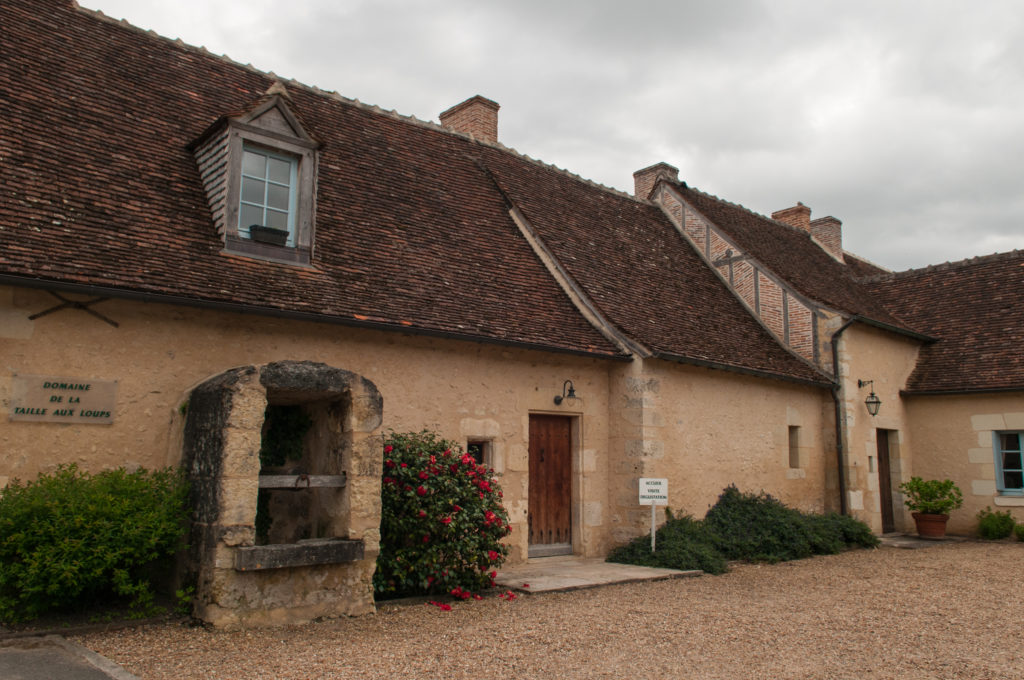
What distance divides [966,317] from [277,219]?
43.3 ft

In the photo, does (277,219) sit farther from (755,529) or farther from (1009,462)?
(1009,462)

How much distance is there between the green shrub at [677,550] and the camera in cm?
918

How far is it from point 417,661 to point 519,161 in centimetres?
1014

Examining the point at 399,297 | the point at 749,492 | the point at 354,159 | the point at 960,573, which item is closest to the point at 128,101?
the point at 354,159

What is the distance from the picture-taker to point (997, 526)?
13125 millimetres

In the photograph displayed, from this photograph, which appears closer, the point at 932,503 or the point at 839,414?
the point at 839,414

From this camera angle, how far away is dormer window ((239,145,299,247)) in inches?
319

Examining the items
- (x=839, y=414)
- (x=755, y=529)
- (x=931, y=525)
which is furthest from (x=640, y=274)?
(x=931, y=525)

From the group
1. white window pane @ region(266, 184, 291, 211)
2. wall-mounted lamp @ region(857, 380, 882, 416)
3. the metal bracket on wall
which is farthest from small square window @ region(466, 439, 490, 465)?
wall-mounted lamp @ region(857, 380, 882, 416)

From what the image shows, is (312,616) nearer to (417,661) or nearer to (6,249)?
(417,661)

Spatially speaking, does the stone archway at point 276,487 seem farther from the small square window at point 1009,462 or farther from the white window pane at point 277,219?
the small square window at point 1009,462

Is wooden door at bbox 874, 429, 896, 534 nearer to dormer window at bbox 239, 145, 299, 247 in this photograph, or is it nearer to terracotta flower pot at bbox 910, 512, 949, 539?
terracotta flower pot at bbox 910, 512, 949, 539

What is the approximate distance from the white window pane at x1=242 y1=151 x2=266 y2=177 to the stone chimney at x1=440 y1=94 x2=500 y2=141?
5961 mm

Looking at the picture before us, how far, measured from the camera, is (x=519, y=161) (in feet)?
45.1
